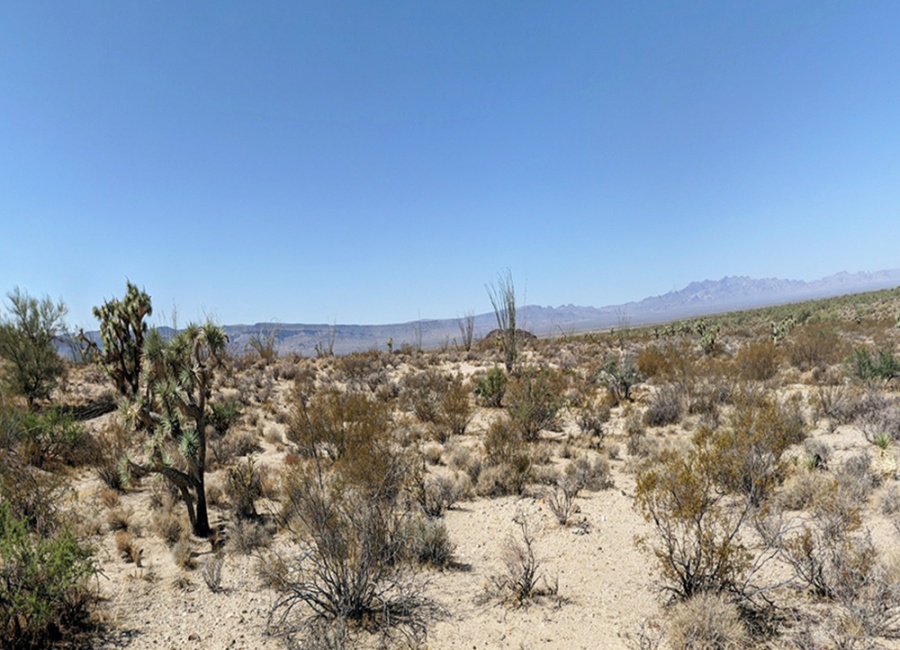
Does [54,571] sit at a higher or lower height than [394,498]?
higher

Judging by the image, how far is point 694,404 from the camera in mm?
11586

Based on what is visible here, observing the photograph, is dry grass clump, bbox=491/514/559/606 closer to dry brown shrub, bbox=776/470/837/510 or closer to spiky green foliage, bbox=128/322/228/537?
dry brown shrub, bbox=776/470/837/510

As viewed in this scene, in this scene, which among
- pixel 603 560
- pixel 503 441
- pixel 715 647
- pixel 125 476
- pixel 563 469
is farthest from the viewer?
pixel 503 441

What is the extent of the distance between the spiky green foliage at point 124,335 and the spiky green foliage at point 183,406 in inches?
269

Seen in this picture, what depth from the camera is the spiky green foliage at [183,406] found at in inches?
250

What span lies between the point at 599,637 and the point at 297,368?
18399 mm

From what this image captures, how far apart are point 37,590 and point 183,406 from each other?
8.85 feet

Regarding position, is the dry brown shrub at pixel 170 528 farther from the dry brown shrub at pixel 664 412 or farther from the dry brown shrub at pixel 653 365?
the dry brown shrub at pixel 653 365

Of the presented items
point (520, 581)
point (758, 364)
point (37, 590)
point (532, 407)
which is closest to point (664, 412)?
point (532, 407)

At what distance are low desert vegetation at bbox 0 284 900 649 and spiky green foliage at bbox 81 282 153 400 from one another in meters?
0.05

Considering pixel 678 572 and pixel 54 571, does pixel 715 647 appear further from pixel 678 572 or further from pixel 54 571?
pixel 54 571

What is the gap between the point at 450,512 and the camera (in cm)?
707

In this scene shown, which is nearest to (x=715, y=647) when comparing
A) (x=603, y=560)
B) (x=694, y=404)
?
(x=603, y=560)

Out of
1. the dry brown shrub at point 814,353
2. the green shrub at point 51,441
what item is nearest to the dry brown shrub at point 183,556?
the green shrub at point 51,441
